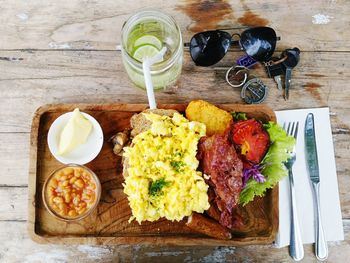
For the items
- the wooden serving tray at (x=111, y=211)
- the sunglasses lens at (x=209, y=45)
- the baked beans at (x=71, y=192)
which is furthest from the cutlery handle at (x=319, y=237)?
the baked beans at (x=71, y=192)

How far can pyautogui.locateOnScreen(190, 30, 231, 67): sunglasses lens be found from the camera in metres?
2.22

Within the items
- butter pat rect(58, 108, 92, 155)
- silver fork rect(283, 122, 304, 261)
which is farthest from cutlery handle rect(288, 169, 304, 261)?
butter pat rect(58, 108, 92, 155)

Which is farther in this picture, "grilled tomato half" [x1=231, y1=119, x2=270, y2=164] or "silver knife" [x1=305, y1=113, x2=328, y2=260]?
"silver knife" [x1=305, y1=113, x2=328, y2=260]

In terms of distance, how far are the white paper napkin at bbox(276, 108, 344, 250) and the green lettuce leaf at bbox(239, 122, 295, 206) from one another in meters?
0.17

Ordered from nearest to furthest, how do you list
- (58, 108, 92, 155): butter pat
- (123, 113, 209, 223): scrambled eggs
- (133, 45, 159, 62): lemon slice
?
(123, 113, 209, 223): scrambled eggs → (58, 108, 92, 155): butter pat → (133, 45, 159, 62): lemon slice

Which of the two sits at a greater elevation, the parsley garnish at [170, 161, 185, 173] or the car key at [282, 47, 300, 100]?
the car key at [282, 47, 300, 100]

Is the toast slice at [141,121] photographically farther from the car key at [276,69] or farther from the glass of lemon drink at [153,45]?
the car key at [276,69]

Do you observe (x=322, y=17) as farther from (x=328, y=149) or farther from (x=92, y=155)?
(x=92, y=155)

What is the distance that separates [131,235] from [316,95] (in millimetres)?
1078

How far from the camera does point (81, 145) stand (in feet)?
7.17

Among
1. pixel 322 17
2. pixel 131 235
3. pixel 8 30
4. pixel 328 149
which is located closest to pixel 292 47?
pixel 322 17

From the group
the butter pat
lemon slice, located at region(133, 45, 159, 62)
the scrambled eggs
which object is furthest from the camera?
lemon slice, located at region(133, 45, 159, 62)

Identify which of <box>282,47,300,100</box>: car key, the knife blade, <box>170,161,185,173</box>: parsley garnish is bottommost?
the knife blade

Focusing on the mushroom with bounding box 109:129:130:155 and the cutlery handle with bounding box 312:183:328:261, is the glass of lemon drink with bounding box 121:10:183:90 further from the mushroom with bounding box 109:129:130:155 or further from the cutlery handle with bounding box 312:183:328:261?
the cutlery handle with bounding box 312:183:328:261
